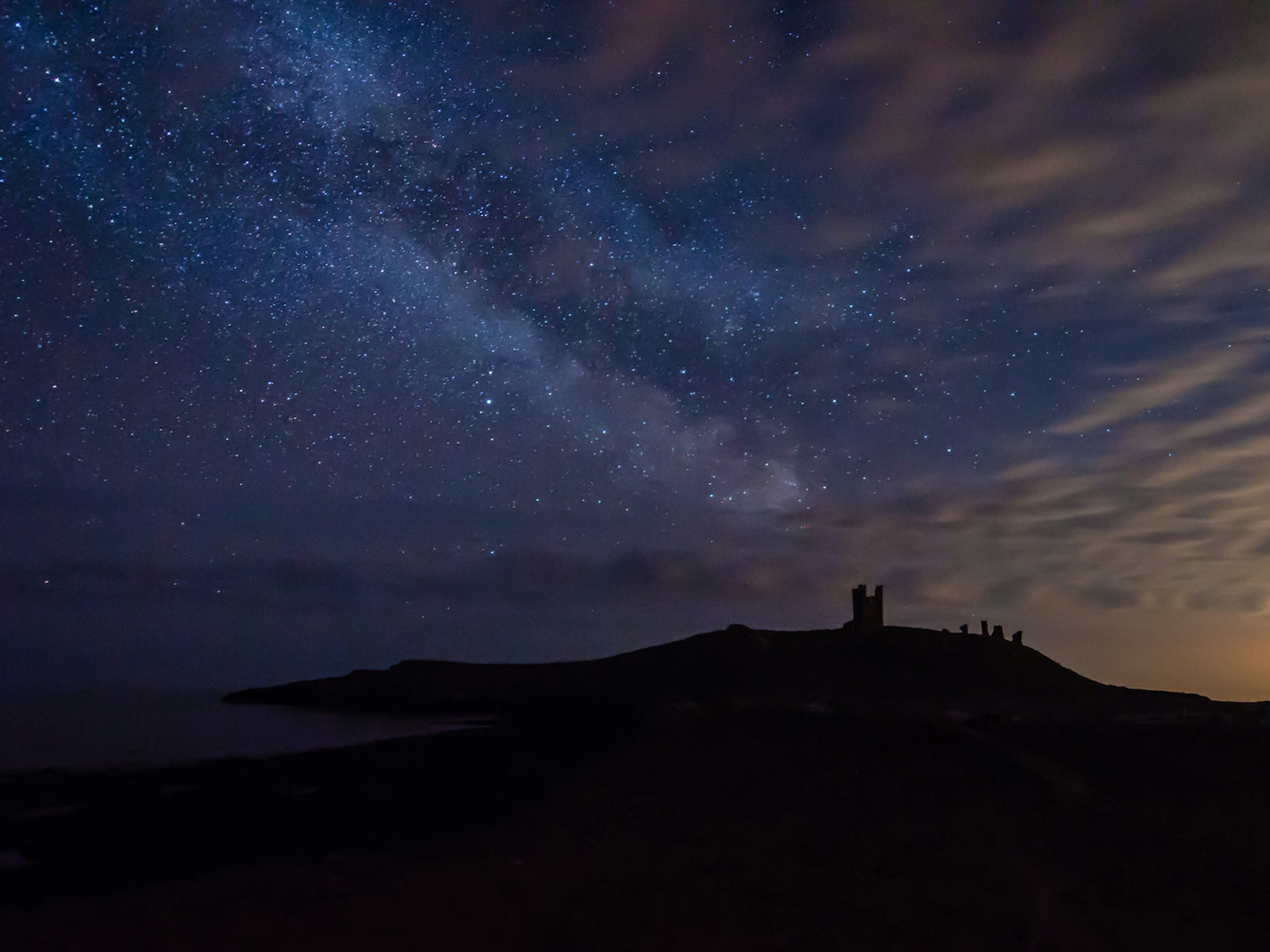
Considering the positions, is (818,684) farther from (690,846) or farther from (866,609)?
(690,846)

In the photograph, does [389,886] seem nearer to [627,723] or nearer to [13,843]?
[13,843]

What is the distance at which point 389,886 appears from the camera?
1205 cm

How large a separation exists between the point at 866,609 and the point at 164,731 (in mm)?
55630

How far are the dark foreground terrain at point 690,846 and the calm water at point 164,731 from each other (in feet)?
23.4

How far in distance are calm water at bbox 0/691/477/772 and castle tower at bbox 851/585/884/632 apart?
38.5 meters

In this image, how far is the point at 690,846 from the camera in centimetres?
1473

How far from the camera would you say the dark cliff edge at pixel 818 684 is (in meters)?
51.2

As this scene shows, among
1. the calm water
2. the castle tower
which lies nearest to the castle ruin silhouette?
the castle tower

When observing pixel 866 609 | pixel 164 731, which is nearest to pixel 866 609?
pixel 866 609

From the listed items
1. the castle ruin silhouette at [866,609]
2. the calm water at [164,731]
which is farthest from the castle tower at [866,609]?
the calm water at [164,731]

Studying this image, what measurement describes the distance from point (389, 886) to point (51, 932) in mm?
4174

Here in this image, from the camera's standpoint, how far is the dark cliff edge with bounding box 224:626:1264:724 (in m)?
51.2

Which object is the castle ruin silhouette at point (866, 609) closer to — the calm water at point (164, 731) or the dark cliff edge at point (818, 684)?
the dark cliff edge at point (818, 684)

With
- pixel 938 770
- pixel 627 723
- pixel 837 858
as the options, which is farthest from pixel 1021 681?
pixel 837 858
